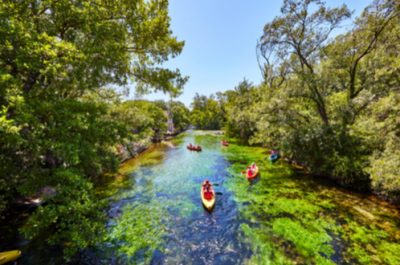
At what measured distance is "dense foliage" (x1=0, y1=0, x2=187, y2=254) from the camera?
4.46m

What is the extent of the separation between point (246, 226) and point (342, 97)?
1126cm

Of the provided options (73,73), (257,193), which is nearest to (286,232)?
(257,193)

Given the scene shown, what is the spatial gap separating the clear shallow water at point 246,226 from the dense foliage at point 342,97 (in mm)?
1821

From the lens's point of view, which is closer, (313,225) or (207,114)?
(313,225)

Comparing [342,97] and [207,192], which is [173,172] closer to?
[207,192]

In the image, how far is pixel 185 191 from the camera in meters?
11.4

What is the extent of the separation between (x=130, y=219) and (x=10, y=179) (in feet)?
15.4

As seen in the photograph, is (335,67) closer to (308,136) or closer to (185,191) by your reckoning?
(308,136)

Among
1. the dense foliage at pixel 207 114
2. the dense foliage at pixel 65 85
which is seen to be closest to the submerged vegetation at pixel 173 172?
the dense foliage at pixel 65 85

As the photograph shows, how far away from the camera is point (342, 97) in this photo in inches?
498

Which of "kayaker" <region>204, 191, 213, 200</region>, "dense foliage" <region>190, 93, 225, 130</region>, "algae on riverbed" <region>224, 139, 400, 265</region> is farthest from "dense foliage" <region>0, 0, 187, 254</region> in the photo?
"dense foliage" <region>190, 93, 225, 130</region>

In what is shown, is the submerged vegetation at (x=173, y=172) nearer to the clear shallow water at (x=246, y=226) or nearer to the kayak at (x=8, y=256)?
the clear shallow water at (x=246, y=226)

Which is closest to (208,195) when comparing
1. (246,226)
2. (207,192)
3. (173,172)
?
(207,192)

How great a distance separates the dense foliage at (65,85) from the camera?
446 centimetres
